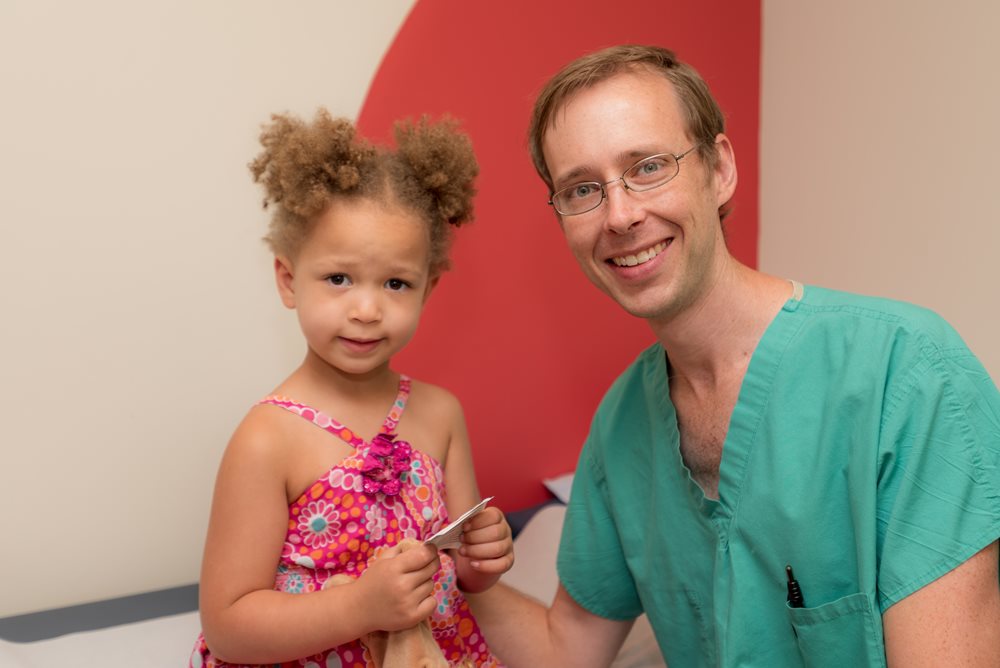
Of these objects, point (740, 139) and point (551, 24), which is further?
point (740, 139)

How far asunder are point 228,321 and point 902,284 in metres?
1.46

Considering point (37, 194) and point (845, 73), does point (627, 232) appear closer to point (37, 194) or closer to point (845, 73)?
point (37, 194)


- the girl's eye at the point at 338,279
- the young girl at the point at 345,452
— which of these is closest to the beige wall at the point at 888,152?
the young girl at the point at 345,452

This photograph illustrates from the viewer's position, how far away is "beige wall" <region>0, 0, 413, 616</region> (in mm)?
1510

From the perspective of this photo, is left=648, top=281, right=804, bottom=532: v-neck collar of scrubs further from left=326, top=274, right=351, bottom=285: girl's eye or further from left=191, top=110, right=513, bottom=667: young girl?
left=326, top=274, right=351, bottom=285: girl's eye

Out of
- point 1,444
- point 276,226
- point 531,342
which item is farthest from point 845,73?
point 1,444

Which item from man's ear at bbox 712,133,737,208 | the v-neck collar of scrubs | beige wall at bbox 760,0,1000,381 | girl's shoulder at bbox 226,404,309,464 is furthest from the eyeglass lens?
beige wall at bbox 760,0,1000,381

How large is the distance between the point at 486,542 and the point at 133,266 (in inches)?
33.1

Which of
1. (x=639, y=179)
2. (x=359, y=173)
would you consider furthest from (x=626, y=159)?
(x=359, y=173)

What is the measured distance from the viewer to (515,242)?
6.53ft

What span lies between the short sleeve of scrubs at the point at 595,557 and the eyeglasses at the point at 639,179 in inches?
16.0

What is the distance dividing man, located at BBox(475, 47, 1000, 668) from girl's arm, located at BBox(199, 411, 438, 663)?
1.16 ft

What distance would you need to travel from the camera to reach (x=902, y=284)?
78.7 inches

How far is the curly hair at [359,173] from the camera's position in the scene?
1234 millimetres
